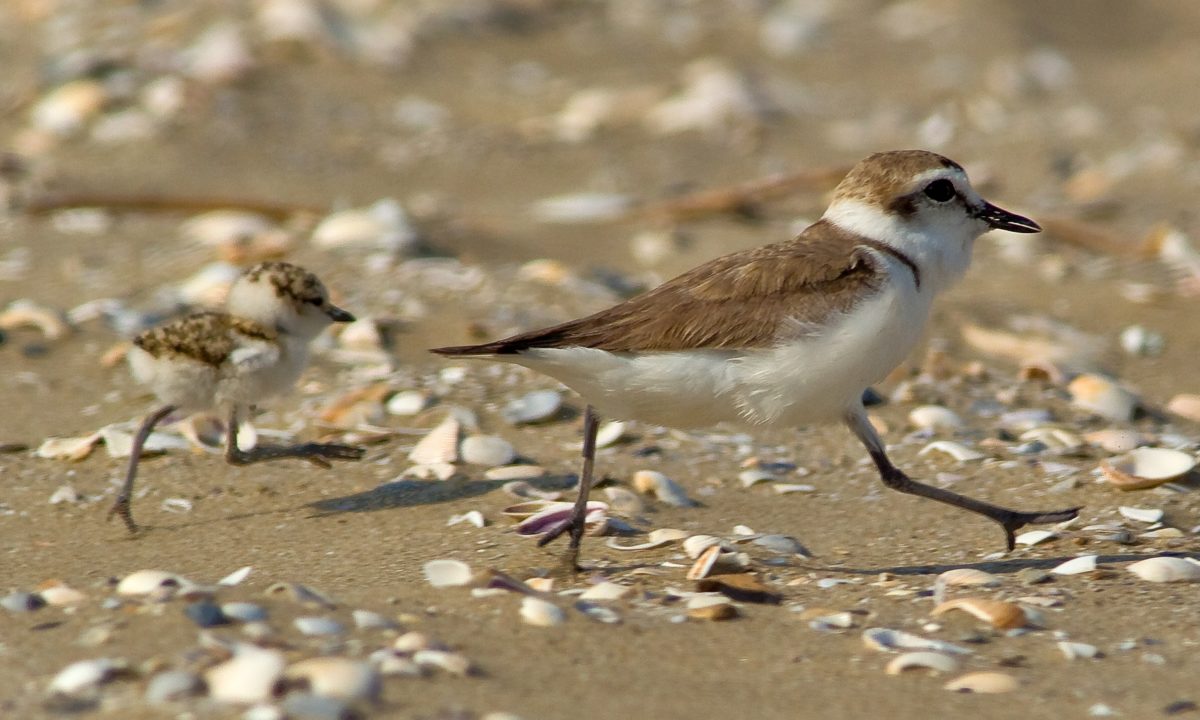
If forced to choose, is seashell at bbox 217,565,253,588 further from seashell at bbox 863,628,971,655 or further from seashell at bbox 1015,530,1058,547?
seashell at bbox 1015,530,1058,547

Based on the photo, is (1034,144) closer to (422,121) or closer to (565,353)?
(422,121)

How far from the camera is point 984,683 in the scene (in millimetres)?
3125

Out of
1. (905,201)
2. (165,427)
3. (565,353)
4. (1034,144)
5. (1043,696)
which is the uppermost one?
(1034,144)

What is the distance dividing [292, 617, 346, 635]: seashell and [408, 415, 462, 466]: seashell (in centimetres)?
151

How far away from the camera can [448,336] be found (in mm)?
5777

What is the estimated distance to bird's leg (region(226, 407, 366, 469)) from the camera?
4602 millimetres

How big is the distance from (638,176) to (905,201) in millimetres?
4632

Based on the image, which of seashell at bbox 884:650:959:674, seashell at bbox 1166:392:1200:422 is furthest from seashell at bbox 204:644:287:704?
seashell at bbox 1166:392:1200:422

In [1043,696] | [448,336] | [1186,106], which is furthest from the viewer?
[1186,106]

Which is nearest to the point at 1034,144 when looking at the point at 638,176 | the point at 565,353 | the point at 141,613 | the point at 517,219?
the point at 638,176

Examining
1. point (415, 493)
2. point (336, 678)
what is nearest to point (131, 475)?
point (415, 493)

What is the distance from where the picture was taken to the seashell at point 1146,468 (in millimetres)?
4418

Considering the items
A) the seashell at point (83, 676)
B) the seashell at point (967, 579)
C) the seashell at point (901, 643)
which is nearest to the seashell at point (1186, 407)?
the seashell at point (967, 579)

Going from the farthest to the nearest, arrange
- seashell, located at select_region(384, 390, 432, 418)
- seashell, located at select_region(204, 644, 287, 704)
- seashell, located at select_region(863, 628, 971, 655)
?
1. seashell, located at select_region(384, 390, 432, 418)
2. seashell, located at select_region(863, 628, 971, 655)
3. seashell, located at select_region(204, 644, 287, 704)
